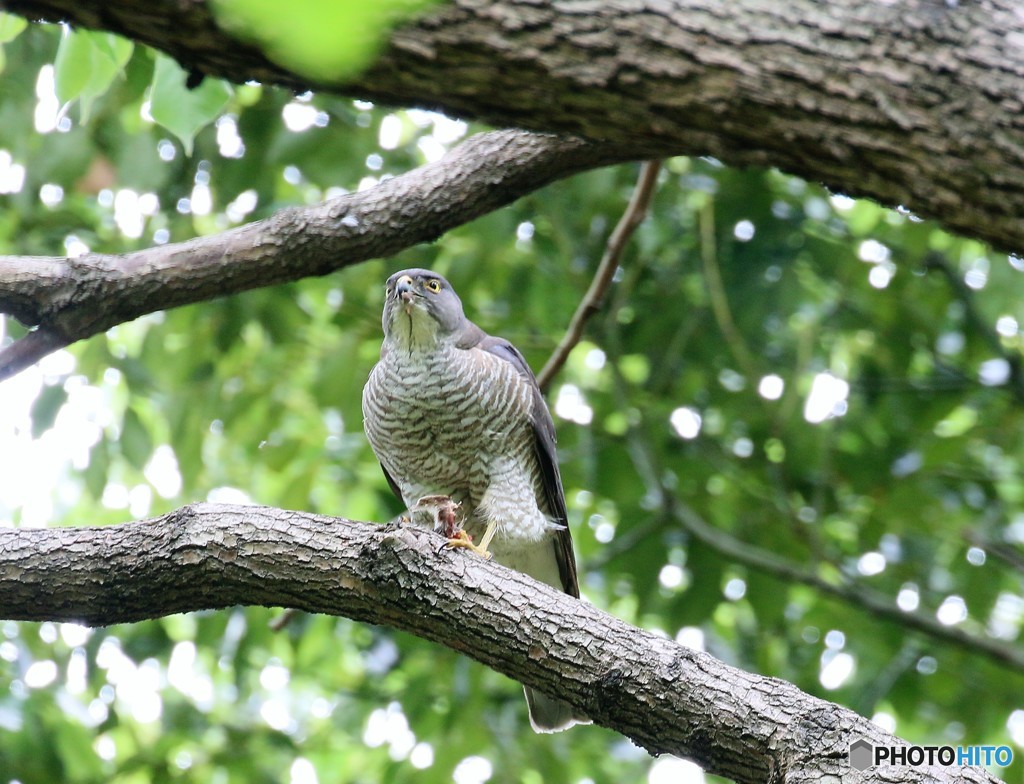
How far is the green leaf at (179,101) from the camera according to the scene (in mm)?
2949

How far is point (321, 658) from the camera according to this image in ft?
21.9

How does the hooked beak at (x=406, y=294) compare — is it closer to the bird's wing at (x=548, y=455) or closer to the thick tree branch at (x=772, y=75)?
the bird's wing at (x=548, y=455)

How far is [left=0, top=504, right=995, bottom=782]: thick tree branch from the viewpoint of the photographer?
283cm

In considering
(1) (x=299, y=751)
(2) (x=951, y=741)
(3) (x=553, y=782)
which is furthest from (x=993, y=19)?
(1) (x=299, y=751)

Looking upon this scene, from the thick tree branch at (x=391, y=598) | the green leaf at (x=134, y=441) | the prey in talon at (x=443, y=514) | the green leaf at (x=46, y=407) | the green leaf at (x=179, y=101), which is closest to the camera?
the thick tree branch at (x=391, y=598)

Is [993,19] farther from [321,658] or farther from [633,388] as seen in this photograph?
[321,658]

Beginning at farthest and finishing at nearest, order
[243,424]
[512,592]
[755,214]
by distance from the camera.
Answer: [243,424]
[755,214]
[512,592]

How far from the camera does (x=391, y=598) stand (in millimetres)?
3020

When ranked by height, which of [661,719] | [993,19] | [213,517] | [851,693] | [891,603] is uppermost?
[993,19]

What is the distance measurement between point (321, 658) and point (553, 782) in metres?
1.76

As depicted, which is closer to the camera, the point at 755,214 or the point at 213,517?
the point at 213,517

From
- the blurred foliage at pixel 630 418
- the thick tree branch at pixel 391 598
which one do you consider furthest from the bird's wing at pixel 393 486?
the thick tree branch at pixel 391 598

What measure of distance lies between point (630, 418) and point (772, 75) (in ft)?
14.3

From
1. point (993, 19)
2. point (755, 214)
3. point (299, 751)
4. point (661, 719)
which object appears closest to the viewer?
point (993, 19)
